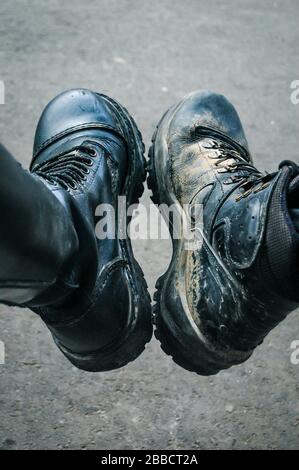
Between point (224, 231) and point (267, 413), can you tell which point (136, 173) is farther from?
point (267, 413)

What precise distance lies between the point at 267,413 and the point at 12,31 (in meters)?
2.01

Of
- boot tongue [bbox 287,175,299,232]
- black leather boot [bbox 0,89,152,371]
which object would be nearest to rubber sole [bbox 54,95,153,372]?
black leather boot [bbox 0,89,152,371]

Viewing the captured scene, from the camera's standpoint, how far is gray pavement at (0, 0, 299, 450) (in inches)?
56.8

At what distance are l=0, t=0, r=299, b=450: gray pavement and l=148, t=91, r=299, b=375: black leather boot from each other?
0.20 m

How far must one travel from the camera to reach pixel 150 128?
2182 millimetres

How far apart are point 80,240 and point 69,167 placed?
0.36 meters

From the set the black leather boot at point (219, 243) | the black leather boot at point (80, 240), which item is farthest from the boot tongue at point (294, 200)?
the black leather boot at point (80, 240)

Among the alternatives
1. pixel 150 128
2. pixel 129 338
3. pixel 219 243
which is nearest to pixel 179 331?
pixel 129 338

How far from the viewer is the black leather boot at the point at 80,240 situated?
779 millimetres

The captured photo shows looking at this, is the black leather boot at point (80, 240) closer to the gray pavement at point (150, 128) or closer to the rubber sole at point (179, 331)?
the rubber sole at point (179, 331)

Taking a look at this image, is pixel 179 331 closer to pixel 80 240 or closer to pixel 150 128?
pixel 80 240

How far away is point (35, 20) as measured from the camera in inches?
102

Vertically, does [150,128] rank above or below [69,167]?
above

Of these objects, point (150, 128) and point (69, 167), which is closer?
point (69, 167)
